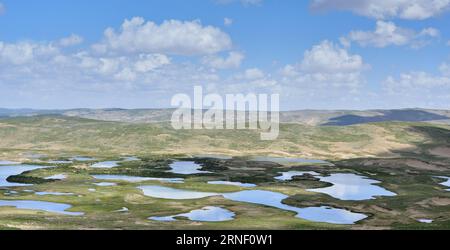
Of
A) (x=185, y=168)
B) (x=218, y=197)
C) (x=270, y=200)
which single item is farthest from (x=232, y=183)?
(x=185, y=168)

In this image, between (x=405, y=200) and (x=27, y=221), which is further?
(x=405, y=200)

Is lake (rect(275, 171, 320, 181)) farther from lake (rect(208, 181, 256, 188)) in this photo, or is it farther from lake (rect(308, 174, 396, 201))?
lake (rect(208, 181, 256, 188))

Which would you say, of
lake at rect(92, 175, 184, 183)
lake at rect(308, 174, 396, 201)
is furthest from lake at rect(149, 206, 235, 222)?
lake at rect(92, 175, 184, 183)

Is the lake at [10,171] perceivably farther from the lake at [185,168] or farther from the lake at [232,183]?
the lake at [232,183]

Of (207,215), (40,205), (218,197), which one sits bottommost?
(218,197)

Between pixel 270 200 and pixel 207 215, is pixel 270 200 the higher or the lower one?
the lower one

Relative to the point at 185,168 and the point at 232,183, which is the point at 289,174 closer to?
the point at 232,183

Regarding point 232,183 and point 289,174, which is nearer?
point 232,183
